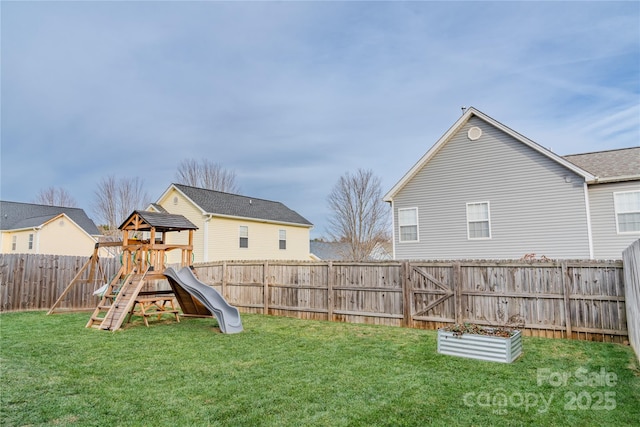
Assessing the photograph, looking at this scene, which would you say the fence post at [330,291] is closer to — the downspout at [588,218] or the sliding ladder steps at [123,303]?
the sliding ladder steps at [123,303]

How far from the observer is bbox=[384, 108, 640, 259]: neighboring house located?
1125cm

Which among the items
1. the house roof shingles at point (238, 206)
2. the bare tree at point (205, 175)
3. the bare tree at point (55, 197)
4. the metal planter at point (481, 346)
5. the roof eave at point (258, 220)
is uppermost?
the bare tree at point (205, 175)

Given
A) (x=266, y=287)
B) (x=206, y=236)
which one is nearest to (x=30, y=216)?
(x=206, y=236)

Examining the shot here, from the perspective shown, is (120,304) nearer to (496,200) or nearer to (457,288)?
(457,288)

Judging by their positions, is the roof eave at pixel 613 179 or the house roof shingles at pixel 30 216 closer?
the roof eave at pixel 613 179

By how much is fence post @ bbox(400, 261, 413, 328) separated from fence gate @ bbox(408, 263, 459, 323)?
0.08 ft

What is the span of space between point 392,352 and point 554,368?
7.54ft

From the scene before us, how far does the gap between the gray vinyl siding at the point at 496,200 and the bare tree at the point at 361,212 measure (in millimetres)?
10958

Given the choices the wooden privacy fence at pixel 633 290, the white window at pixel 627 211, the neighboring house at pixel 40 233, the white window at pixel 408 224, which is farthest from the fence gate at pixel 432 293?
the neighboring house at pixel 40 233

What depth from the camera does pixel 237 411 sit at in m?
3.66

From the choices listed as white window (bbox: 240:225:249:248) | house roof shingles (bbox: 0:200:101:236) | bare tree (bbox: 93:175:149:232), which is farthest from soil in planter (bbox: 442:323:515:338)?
bare tree (bbox: 93:175:149:232)

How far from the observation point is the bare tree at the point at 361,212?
25.3 m

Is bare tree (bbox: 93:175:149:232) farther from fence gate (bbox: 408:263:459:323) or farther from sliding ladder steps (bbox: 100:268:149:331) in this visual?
fence gate (bbox: 408:263:459:323)

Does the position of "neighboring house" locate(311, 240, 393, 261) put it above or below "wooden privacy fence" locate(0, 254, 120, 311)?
above
